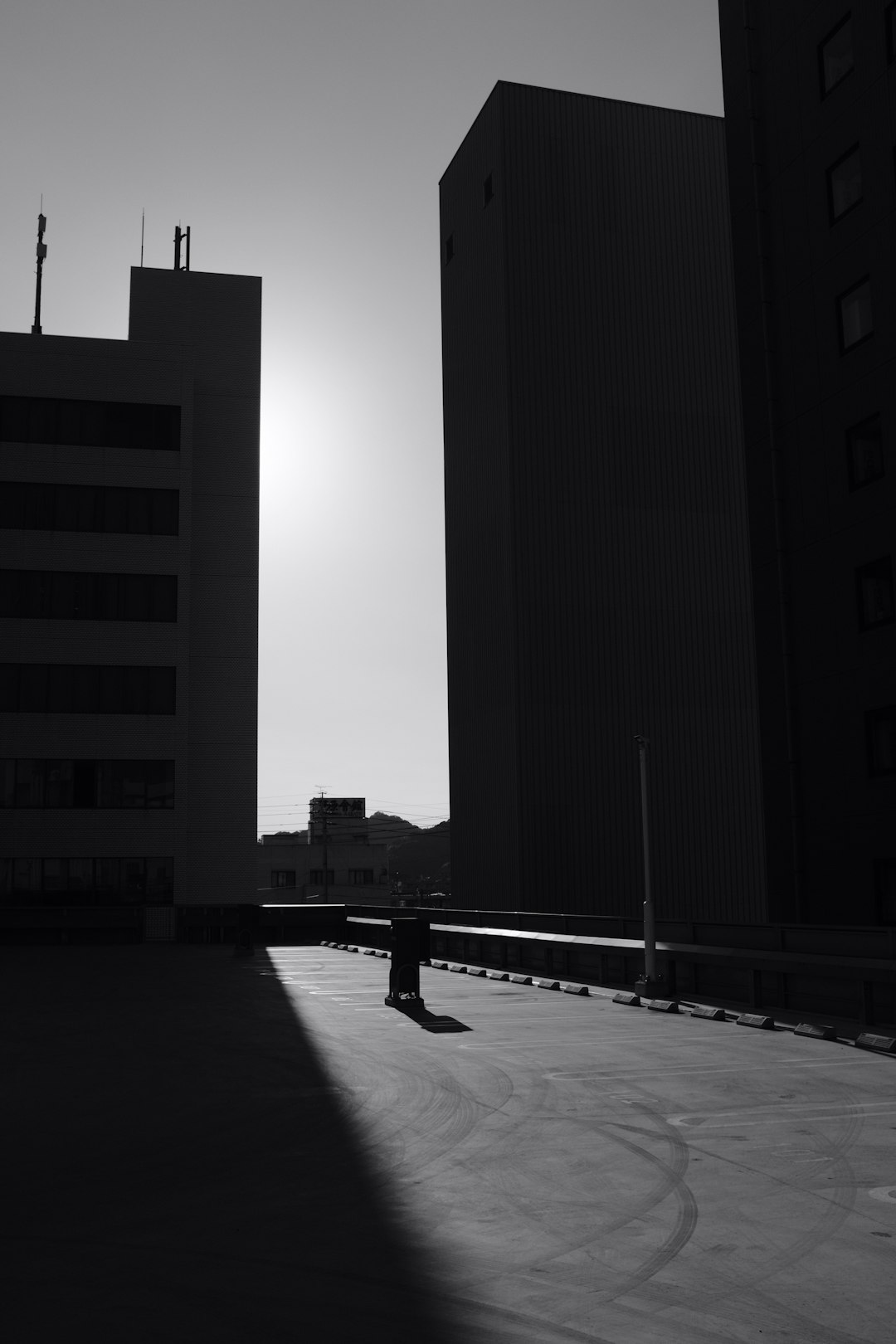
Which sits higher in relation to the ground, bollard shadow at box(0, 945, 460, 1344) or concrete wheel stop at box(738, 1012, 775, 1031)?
bollard shadow at box(0, 945, 460, 1344)

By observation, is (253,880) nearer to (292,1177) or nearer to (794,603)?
(794,603)

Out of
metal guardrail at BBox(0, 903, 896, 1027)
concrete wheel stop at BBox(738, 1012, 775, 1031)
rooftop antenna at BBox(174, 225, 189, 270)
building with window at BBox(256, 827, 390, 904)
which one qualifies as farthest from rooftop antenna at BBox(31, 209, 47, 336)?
building with window at BBox(256, 827, 390, 904)

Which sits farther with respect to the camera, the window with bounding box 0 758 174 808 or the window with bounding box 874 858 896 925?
the window with bounding box 0 758 174 808

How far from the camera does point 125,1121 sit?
1148 cm

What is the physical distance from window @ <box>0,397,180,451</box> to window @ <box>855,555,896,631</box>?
36216 millimetres

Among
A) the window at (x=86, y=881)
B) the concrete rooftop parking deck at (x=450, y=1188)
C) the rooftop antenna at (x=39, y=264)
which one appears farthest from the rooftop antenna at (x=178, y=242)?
the concrete rooftop parking deck at (x=450, y=1188)

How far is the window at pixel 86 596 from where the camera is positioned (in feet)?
187

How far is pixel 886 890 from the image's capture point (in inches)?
1235

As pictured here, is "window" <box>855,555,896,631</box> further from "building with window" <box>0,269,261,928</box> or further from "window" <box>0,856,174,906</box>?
"window" <box>0,856,174,906</box>

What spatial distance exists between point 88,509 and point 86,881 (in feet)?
55.5

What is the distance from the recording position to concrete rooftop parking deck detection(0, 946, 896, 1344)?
6227mm

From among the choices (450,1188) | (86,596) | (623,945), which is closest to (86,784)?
(86,596)

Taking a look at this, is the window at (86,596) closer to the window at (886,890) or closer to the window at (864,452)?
the window at (864,452)

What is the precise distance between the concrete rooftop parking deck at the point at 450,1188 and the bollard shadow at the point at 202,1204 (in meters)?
0.03
